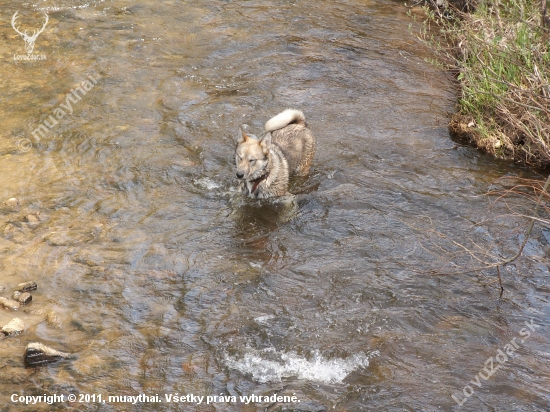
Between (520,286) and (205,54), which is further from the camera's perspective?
(205,54)

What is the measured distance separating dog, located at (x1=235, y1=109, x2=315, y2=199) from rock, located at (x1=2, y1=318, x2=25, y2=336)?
2.81 metres

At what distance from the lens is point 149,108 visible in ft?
28.6

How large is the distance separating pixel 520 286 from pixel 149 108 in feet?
18.2

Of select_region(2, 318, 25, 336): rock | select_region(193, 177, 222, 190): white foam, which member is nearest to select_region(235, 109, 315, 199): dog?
select_region(193, 177, 222, 190): white foam

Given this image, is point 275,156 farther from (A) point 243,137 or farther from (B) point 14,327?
(B) point 14,327

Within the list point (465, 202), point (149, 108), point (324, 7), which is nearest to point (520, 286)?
point (465, 202)

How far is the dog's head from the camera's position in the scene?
684cm

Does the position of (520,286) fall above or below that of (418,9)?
below

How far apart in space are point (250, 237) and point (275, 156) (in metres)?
1.19

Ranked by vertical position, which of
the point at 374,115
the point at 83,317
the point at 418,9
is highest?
the point at 418,9

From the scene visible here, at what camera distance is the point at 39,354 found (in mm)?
4578

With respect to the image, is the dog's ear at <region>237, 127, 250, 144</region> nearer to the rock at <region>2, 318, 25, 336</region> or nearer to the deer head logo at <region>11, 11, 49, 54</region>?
the rock at <region>2, 318, 25, 336</region>

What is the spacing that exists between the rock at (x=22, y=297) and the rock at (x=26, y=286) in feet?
0.18

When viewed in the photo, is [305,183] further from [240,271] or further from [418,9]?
[418,9]
